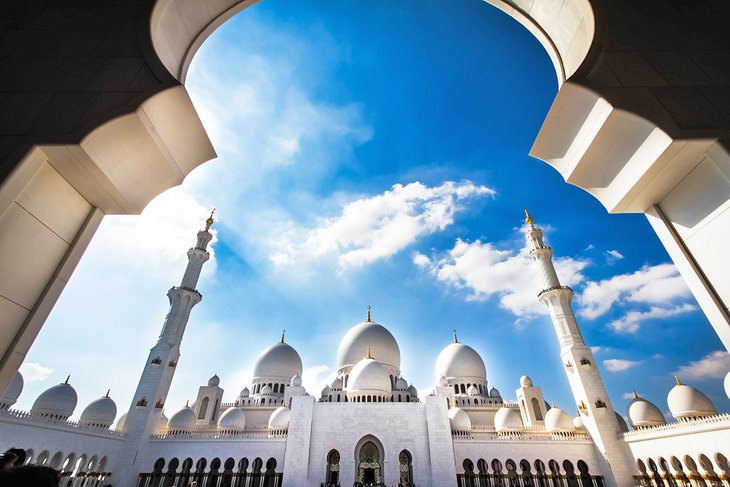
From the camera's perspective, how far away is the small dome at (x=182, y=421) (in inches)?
847

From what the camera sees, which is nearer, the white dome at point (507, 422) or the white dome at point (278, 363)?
the white dome at point (507, 422)

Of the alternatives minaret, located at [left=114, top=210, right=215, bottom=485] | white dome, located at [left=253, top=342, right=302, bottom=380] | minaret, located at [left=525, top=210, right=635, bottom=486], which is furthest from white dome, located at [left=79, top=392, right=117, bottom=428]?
minaret, located at [left=525, top=210, right=635, bottom=486]

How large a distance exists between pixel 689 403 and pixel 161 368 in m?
29.9

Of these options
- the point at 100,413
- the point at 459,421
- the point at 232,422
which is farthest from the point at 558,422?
the point at 100,413

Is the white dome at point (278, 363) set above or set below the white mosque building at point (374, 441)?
above

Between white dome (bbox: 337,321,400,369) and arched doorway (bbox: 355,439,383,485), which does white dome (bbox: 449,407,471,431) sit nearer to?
arched doorway (bbox: 355,439,383,485)

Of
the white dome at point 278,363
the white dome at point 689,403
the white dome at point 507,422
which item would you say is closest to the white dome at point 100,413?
the white dome at point 278,363

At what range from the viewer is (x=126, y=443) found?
19438mm

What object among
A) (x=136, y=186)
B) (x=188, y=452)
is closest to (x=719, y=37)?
(x=136, y=186)

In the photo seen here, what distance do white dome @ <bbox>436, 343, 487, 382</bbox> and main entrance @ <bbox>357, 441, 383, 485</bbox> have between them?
12.5 m

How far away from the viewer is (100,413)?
2133cm

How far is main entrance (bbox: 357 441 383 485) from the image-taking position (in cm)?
1811

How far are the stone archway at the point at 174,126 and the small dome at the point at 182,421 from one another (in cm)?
2355

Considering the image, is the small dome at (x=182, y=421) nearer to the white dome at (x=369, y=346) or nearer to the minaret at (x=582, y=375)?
the white dome at (x=369, y=346)
